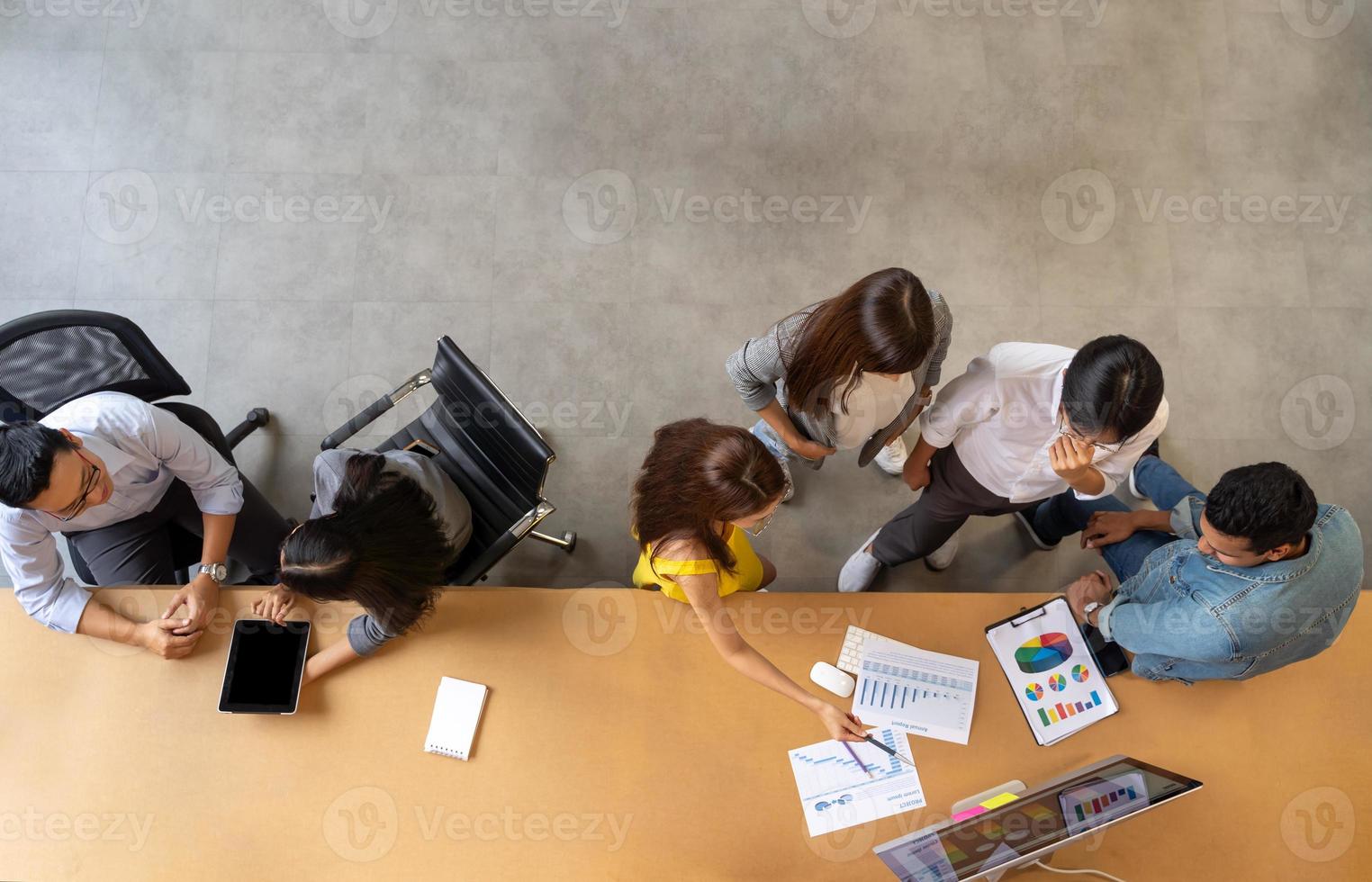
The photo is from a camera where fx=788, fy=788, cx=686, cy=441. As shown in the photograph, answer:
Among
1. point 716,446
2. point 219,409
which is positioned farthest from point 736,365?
point 219,409

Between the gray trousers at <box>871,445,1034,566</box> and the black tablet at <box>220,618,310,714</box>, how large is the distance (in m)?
1.81

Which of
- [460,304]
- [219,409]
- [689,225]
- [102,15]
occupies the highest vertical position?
[102,15]

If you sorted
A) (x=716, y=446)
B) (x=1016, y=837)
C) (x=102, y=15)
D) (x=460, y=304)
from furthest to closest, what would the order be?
(x=102, y=15)
(x=460, y=304)
(x=716, y=446)
(x=1016, y=837)

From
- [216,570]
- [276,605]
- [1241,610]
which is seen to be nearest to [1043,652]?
[1241,610]

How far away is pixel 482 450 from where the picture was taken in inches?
93.3

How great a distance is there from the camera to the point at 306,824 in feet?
6.31

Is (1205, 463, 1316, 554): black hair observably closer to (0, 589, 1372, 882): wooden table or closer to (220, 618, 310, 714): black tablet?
(0, 589, 1372, 882): wooden table

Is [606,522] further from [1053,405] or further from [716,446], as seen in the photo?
[1053,405]

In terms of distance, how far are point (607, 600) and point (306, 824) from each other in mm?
900

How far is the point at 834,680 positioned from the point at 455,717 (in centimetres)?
97

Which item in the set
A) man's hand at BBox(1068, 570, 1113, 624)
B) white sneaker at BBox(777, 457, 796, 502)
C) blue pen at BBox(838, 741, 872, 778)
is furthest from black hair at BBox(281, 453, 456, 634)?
man's hand at BBox(1068, 570, 1113, 624)

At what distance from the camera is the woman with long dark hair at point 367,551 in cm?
179

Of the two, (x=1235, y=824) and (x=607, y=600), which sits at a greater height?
(x=607, y=600)

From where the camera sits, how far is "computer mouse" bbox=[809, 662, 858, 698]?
200 cm
